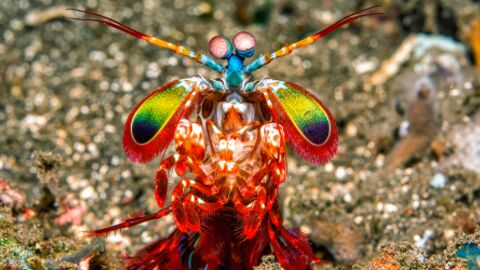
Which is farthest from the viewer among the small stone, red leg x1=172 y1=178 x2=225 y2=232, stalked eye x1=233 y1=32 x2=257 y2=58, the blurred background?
the small stone

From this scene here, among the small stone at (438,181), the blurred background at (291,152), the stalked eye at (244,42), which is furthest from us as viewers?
the small stone at (438,181)

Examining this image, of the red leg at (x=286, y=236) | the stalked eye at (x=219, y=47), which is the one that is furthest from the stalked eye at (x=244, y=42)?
the red leg at (x=286, y=236)

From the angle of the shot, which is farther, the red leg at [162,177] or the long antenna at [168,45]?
the long antenna at [168,45]

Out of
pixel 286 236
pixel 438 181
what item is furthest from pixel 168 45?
pixel 438 181

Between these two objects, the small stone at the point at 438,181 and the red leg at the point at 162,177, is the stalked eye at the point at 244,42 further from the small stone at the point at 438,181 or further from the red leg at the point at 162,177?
the small stone at the point at 438,181

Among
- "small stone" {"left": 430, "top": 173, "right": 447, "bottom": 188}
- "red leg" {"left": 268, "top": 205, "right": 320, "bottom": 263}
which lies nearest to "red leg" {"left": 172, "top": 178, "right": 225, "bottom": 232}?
"red leg" {"left": 268, "top": 205, "right": 320, "bottom": 263}

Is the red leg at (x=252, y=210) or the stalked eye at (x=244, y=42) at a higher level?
the stalked eye at (x=244, y=42)

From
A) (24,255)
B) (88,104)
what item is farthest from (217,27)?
(24,255)

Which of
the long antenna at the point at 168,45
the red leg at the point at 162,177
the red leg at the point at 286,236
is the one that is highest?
the long antenna at the point at 168,45

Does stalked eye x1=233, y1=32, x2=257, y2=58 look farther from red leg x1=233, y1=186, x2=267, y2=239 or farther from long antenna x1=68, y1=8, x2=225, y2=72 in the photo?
red leg x1=233, y1=186, x2=267, y2=239

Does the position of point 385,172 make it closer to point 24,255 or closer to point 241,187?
point 241,187
